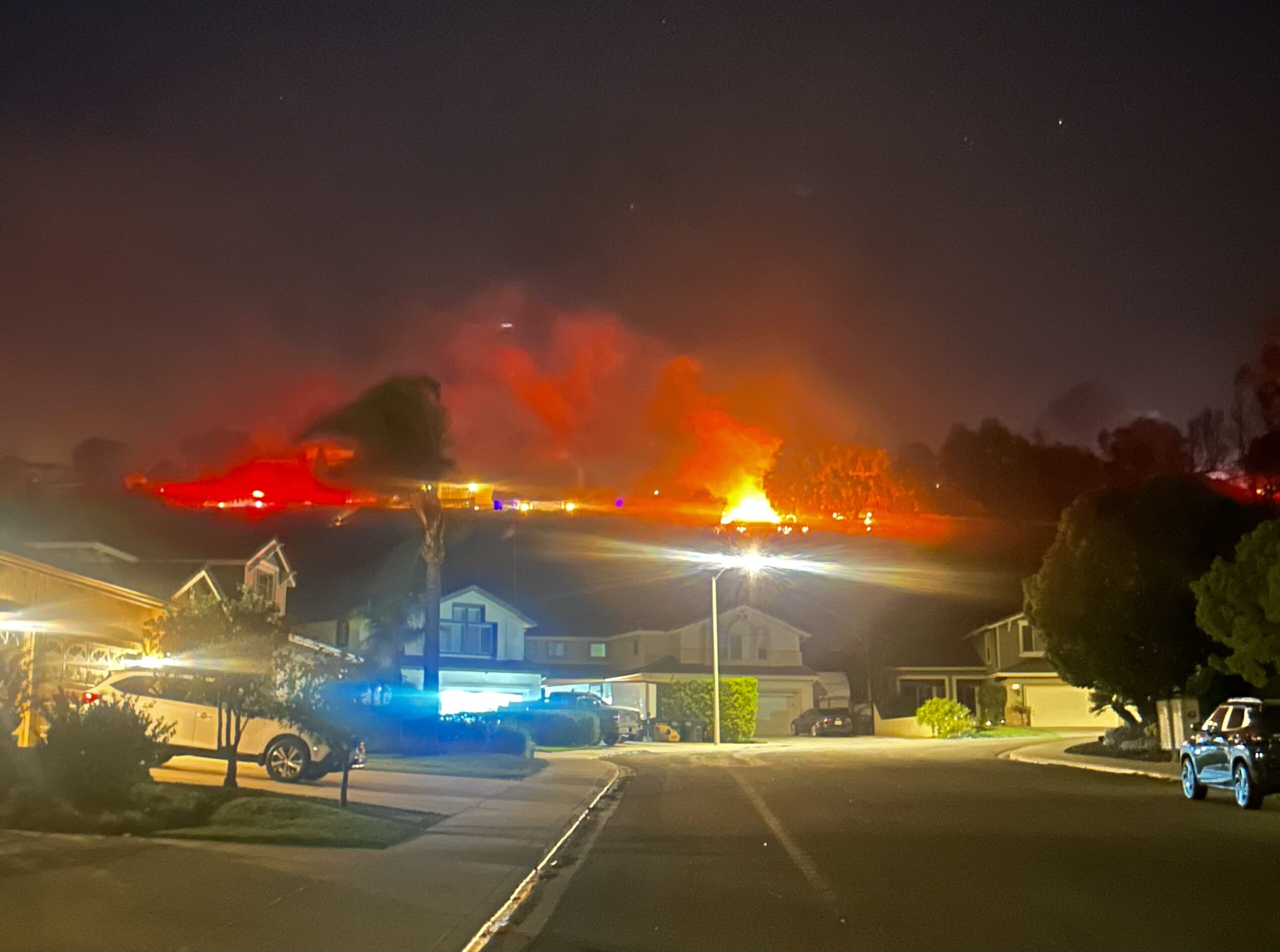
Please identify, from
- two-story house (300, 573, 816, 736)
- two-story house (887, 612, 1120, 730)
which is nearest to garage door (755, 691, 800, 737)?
two-story house (300, 573, 816, 736)

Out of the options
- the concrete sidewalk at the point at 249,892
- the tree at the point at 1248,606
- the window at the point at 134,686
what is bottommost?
the concrete sidewalk at the point at 249,892

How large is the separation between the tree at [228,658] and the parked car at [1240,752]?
13011mm

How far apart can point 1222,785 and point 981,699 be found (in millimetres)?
42192

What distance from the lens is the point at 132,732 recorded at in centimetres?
1505

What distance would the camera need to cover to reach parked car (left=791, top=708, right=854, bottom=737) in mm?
57469

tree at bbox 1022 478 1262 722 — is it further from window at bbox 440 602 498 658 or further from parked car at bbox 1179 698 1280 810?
window at bbox 440 602 498 658

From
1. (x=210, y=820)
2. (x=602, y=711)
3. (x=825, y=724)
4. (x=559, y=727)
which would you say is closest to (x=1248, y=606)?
(x=210, y=820)

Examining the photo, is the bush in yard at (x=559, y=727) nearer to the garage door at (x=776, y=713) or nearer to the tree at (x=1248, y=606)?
the garage door at (x=776, y=713)

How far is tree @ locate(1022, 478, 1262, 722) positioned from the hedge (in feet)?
59.0

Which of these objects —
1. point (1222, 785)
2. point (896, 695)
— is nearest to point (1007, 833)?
point (1222, 785)

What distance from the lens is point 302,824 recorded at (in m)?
15.2

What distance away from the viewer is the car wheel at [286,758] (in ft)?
70.4

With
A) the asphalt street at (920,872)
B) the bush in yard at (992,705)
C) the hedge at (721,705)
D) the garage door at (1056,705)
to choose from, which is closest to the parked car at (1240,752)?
the asphalt street at (920,872)

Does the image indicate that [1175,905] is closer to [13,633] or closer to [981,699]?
[13,633]
